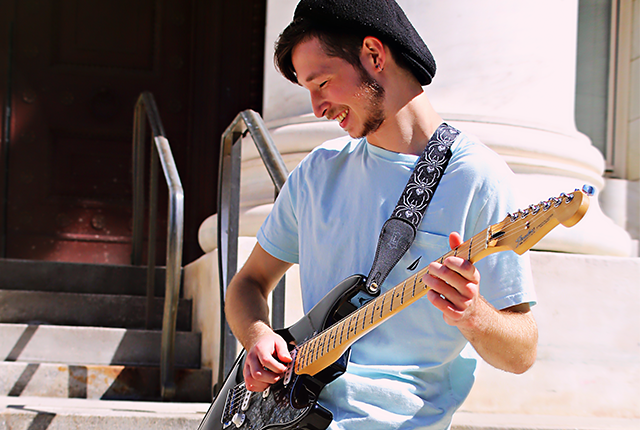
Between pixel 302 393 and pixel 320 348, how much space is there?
103 millimetres

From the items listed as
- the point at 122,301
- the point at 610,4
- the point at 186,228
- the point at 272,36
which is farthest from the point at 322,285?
the point at 186,228

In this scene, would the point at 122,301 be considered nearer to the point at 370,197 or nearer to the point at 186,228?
the point at 186,228

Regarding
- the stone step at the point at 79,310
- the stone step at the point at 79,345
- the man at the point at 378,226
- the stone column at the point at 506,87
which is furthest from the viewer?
the stone step at the point at 79,310

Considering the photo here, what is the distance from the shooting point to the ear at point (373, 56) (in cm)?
160

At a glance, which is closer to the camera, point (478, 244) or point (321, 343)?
point (478, 244)

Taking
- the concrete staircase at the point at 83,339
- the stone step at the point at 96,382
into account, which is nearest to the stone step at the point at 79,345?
the concrete staircase at the point at 83,339

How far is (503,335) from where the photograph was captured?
130 centimetres

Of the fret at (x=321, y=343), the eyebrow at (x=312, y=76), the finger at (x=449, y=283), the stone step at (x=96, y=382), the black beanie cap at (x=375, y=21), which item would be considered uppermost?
the black beanie cap at (x=375, y=21)

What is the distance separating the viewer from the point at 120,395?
10.8 feet

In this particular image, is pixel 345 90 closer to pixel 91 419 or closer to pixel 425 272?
pixel 425 272

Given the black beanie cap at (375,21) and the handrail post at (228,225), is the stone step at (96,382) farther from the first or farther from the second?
the black beanie cap at (375,21)

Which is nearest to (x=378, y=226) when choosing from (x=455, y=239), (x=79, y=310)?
(x=455, y=239)

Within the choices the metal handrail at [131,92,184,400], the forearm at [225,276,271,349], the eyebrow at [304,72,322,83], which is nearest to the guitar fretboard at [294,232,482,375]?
the forearm at [225,276,271,349]

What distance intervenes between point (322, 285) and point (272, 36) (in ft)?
7.88
